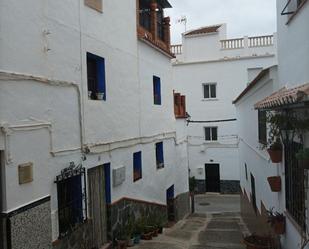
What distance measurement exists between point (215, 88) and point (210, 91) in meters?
0.43

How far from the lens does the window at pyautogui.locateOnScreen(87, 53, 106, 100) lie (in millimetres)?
10336

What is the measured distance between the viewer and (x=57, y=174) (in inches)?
313

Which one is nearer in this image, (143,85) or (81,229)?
(81,229)

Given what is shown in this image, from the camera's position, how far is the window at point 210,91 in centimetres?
2866

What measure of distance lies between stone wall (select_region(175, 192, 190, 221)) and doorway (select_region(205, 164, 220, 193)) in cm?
840

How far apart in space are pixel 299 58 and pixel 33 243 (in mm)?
5464

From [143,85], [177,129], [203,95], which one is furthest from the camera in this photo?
[203,95]

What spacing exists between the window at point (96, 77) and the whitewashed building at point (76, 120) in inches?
1.0

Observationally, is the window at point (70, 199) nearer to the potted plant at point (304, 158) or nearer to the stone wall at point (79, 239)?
the stone wall at point (79, 239)

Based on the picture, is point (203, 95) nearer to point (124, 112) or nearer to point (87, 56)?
point (124, 112)

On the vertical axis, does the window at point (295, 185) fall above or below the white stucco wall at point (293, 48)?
below

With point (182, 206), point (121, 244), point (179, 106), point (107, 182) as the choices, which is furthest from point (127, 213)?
point (179, 106)

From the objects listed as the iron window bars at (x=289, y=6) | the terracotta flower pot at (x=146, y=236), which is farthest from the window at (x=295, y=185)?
the terracotta flower pot at (x=146, y=236)

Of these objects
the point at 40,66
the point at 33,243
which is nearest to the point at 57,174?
the point at 33,243
